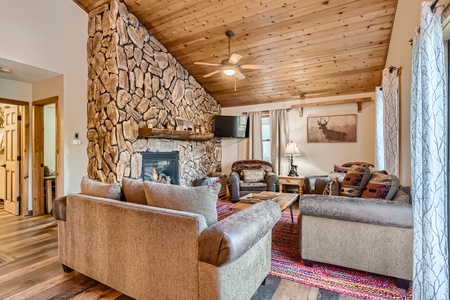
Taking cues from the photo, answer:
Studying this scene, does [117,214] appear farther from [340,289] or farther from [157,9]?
[157,9]

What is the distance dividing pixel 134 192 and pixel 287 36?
3.56 metres

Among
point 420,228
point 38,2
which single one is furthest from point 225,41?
point 420,228

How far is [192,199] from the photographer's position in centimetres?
172

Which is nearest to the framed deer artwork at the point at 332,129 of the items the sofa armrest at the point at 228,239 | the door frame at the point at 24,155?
the sofa armrest at the point at 228,239

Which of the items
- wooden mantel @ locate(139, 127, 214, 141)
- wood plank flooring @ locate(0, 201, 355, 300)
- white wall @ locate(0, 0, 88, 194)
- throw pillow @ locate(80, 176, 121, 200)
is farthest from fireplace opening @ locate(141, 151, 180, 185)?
throw pillow @ locate(80, 176, 121, 200)

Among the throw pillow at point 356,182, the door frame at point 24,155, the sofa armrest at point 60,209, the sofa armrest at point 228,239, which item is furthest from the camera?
the door frame at point 24,155

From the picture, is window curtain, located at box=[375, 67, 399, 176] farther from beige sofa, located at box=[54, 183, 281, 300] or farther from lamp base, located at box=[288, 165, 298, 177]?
lamp base, located at box=[288, 165, 298, 177]

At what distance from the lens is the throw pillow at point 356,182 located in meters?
2.92

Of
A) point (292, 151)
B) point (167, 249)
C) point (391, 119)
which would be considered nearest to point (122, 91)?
point (167, 249)

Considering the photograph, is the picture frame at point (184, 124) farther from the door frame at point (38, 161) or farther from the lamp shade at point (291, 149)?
the door frame at point (38, 161)

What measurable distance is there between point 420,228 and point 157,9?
4.55 metres

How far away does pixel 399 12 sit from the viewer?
309 centimetres

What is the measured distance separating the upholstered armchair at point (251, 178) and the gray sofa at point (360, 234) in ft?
8.89

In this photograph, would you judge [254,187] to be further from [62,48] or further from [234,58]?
[62,48]
